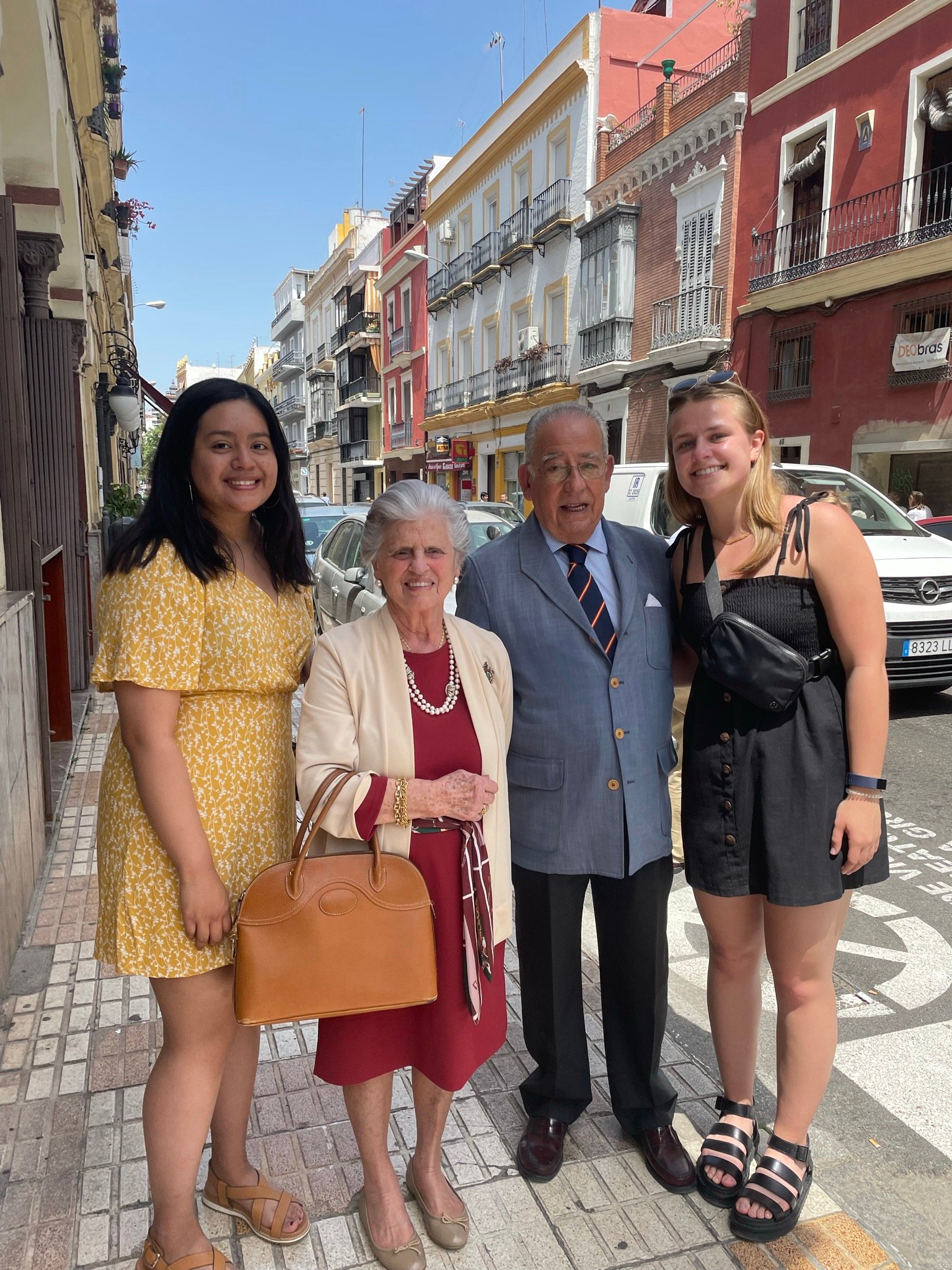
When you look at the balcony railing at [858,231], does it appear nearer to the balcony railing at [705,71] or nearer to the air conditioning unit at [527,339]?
the balcony railing at [705,71]

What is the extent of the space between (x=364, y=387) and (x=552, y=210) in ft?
65.3

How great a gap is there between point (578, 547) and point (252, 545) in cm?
86

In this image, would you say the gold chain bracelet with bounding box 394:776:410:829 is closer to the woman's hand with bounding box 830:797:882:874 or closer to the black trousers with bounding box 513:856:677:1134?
the black trousers with bounding box 513:856:677:1134

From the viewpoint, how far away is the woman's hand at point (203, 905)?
172 cm

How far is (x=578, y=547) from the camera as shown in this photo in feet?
7.70

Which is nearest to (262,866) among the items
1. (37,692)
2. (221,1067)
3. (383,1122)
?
(221,1067)

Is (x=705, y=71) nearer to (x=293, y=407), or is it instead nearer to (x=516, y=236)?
(x=516, y=236)

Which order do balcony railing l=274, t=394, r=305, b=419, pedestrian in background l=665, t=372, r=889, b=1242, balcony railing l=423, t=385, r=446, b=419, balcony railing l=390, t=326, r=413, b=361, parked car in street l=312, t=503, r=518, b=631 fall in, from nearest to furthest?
1. pedestrian in background l=665, t=372, r=889, b=1242
2. parked car in street l=312, t=503, r=518, b=631
3. balcony railing l=423, t=385, r=446, b=419
4. balcony railing l=390, t=326, r=413, b=361
5. balcony railing l=274, t=394, r=305, b=419

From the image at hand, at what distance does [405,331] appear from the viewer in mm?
38312

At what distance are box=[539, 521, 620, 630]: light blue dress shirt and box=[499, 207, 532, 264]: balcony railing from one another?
85.6 ft

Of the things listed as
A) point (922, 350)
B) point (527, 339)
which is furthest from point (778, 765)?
point (527, 339)

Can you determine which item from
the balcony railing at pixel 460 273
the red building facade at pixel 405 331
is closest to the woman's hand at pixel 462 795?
the balcony railing at pixel 460 273

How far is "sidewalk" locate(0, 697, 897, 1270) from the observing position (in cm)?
199

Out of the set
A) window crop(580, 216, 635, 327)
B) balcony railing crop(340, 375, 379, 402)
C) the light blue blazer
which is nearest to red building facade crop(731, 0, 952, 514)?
window crop(580, 216, 635, 327)
